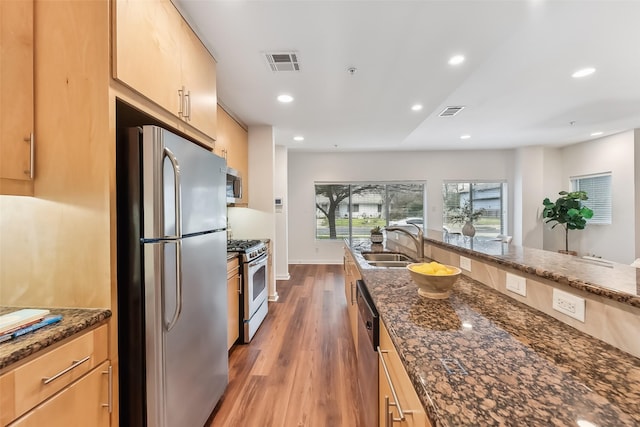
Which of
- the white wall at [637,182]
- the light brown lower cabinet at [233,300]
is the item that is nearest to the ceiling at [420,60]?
the white wall at [637,182]

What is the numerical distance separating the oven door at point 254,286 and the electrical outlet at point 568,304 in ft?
7.27

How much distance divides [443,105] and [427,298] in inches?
123

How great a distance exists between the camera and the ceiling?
5.51ft

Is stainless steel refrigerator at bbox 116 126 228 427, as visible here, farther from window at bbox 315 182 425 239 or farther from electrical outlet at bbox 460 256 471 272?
window at bbox 315 182 425 239

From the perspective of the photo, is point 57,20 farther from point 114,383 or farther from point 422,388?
point 422,388

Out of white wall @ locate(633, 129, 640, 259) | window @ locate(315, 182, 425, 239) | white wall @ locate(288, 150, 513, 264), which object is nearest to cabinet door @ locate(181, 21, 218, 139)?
white wall @ locate(288, 150, 513, 264)

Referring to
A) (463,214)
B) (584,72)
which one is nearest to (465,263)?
(584,72)

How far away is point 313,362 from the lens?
227cm

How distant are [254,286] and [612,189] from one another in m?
6.69

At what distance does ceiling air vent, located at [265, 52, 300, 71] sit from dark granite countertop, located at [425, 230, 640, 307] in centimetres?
197

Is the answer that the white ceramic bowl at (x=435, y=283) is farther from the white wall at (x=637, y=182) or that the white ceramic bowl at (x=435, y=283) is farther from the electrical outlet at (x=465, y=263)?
the white wall at (x=637, y=182)

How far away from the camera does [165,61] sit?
1405 millimetres

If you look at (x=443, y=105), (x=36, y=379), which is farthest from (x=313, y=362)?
(x=443, y=105)

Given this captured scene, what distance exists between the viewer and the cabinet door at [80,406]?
0.82 meters
